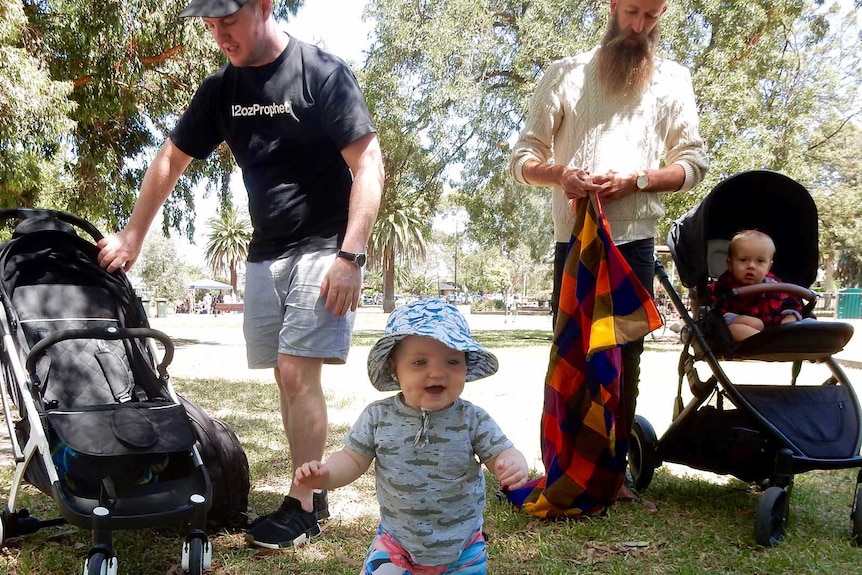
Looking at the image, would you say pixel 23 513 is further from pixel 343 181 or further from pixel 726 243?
pixel 726 243

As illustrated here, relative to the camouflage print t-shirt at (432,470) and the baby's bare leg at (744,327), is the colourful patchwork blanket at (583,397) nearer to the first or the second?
the baby's bare leg at (744,327)

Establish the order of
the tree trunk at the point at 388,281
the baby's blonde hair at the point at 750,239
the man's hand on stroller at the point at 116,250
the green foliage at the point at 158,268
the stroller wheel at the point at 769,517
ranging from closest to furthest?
the stroller wheel at the point at 769,517 < the man's hand on stroller at the point at 116,250 < the baby's blonde hair at the point at 750,239 < the tree trunk at the point at 388,281 < the green foliage at the point at 158,268

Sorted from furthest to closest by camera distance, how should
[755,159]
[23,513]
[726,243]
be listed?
[755,159], [726,243], [23,513]

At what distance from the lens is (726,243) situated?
11.9 ft

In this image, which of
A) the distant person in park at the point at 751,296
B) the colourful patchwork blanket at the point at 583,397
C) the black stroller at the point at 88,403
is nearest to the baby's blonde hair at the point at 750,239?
the distant person in park at the point at 751,296

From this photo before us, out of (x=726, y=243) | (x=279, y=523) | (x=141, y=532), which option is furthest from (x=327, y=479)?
(x=726, y=243)

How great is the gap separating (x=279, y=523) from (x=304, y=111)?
161 cm

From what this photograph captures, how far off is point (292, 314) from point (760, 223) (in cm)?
240

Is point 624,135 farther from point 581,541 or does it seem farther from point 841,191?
point 841,191

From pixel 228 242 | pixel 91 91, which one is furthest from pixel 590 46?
pixel 228 242

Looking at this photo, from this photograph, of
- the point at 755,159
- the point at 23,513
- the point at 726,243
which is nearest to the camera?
the point at 23,513

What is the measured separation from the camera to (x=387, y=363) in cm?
215

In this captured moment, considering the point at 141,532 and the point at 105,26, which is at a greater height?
the point at 105,26

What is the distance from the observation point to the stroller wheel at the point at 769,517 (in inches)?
112
